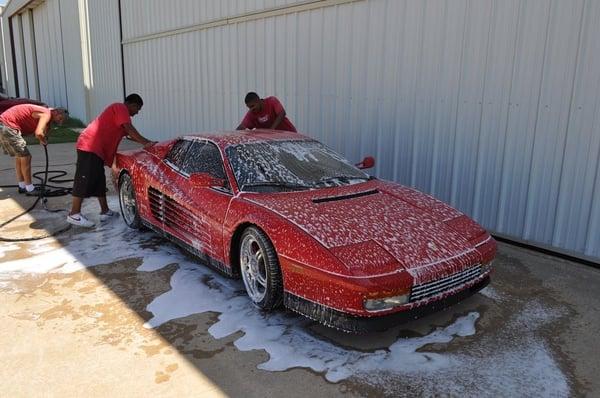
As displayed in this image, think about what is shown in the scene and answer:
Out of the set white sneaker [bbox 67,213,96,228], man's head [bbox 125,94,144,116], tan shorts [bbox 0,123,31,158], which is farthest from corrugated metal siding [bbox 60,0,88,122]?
Answer: white sneaker [bbox 67,213,96,228]

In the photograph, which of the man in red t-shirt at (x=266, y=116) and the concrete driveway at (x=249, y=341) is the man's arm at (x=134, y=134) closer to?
the man in red t-shirt at (x=266, y=116)

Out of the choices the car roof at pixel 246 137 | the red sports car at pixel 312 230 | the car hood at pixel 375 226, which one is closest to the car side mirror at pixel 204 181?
the red sports car at pixel 312 230

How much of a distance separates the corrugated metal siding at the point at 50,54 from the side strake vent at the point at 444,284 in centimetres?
2153

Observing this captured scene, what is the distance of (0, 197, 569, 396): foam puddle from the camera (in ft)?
9.62

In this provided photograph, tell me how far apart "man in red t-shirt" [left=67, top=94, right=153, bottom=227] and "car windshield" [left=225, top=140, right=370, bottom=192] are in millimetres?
2028

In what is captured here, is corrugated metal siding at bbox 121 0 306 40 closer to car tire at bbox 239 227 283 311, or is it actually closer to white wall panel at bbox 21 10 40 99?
car tire at bbox 239 227 283 311

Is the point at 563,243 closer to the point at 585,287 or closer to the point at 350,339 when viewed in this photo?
the point at 585,287

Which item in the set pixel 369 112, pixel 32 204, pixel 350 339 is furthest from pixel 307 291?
pixel 32 204

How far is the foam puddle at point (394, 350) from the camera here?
2.93m

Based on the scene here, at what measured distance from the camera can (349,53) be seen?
6.89 metres

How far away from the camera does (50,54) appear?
23.8 m

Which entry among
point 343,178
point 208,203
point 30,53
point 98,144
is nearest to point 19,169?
point 98,144

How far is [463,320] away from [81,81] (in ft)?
59.1

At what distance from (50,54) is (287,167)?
77.3 feet
